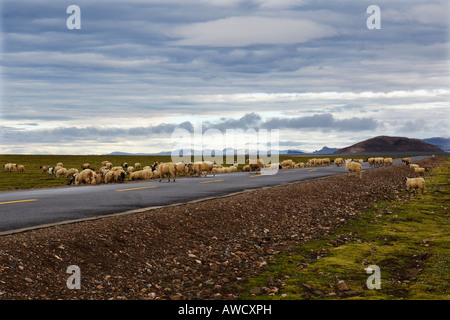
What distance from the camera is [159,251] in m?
11.5

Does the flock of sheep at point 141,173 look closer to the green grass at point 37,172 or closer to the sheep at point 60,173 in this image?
the green grass at point 37,172

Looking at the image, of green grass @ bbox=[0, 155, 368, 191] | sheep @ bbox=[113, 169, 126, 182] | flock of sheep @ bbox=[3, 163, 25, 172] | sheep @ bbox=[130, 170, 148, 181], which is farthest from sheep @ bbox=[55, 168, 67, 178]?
flock of sheep @ bbox=[3, 163, 25, 172]

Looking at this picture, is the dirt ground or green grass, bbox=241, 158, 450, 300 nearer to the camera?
the dirt ground

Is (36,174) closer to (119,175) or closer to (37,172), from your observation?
(37,172)

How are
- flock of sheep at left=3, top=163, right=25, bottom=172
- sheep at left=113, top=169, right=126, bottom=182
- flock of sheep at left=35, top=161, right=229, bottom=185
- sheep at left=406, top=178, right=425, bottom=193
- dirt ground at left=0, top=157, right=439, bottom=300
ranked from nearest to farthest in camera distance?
dirt ground at left=0, top=157, right=439, bottom=300, sheep at left=406, top=178, right=425, bottom=193, flock of sheep at left=35, top=161, right=229, bottom=185, sheep at left=113, top=169, right=126, bottom=182, flock of sheep at left=3, top=163, right=25, bottom=172

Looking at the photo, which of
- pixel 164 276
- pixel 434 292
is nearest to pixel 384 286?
pixel 434 292

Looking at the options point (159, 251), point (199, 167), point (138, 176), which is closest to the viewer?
point (159, 251)

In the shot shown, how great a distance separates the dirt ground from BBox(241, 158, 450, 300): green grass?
72cm

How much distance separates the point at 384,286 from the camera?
9.47m

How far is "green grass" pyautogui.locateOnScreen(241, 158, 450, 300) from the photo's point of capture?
9.08 metres

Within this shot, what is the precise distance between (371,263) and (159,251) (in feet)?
19.9

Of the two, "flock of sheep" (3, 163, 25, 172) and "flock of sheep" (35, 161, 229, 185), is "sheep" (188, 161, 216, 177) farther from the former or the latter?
"flock of sheep" (3, 163, 25, 172)

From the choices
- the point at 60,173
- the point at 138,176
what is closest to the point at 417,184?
the point at 138,176
